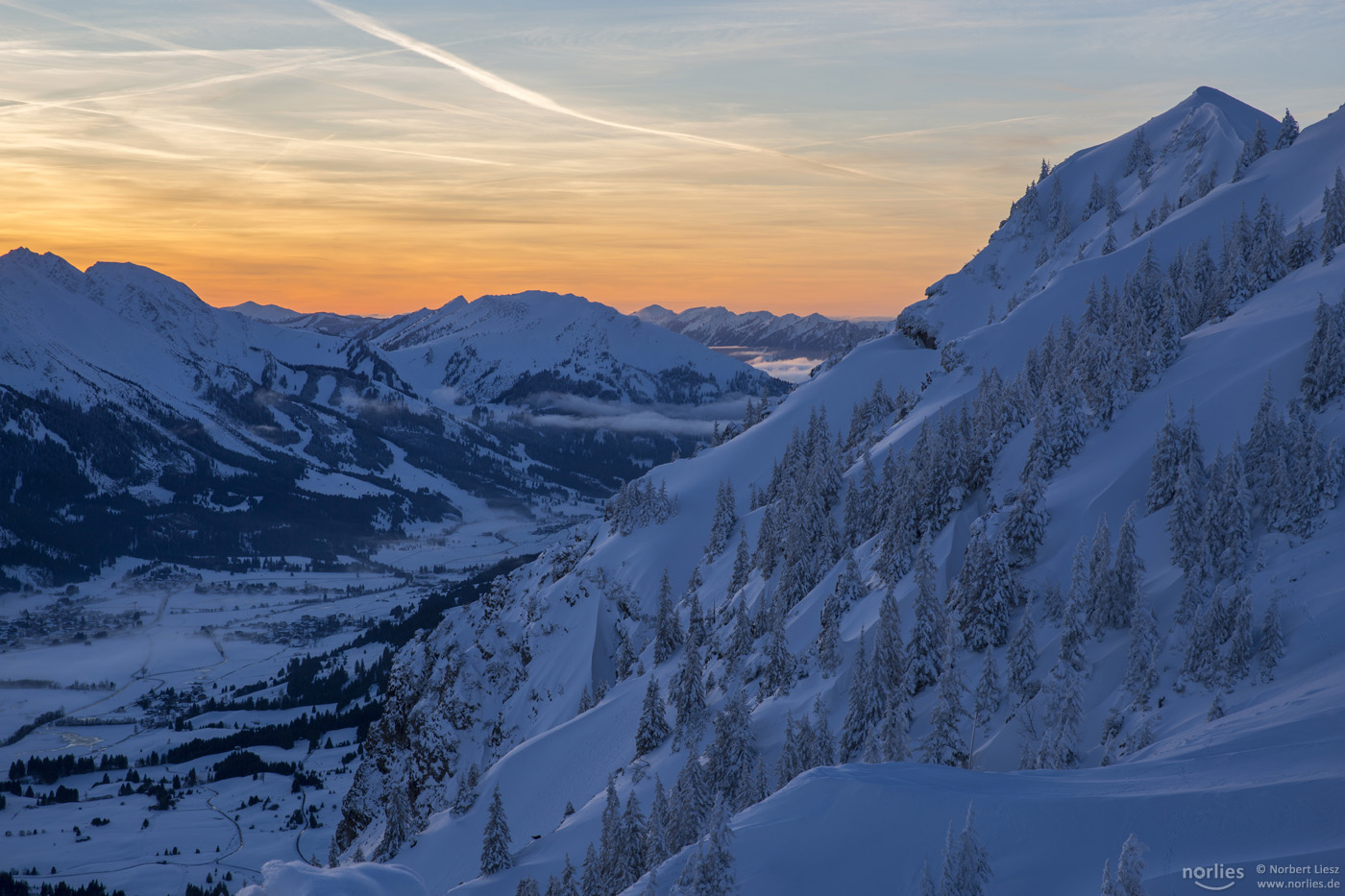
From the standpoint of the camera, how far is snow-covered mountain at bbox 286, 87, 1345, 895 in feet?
93.8

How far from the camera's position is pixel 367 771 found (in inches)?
3875

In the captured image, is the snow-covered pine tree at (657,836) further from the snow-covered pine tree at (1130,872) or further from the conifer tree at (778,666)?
the snow-covered pine tree at (1130,872)

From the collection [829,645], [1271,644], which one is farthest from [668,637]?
[1271,644]

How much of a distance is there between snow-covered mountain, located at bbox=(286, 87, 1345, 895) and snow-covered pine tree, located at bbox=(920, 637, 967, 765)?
0.20 m

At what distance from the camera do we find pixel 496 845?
55.9 meters

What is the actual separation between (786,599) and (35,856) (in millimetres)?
127319

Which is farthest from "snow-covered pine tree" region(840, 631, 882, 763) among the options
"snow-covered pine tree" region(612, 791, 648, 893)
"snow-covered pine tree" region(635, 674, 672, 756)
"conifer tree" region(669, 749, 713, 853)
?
"snow-covered pine tree" region(635, 674, 672, 756)

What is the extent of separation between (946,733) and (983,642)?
29.7 ft

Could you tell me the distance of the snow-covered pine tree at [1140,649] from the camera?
39188mm

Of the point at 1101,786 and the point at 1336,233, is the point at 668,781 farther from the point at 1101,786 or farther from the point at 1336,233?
the point at 1336,233

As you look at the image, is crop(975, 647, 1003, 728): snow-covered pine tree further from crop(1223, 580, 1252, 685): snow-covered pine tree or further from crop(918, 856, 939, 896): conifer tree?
crop(918, 856, 939, 896): conifer tree

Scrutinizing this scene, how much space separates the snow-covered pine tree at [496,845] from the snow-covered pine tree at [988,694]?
1216 inches

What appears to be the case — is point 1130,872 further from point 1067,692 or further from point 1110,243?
point 1110,243

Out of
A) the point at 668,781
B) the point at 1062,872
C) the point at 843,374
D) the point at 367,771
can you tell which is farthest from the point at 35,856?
the point at 1062,872
